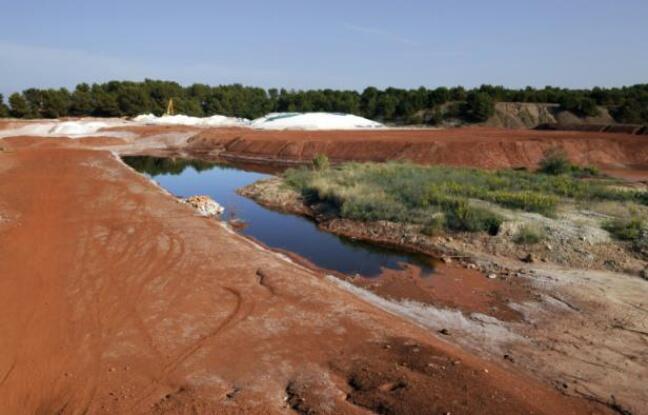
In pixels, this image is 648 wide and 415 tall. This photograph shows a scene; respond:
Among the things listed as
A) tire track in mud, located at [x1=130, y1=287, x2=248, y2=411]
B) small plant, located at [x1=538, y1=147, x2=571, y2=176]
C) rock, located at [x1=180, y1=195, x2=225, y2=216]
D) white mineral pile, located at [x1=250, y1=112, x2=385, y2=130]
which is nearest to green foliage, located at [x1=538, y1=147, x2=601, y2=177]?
small plant, located at [x1=538, y1=147, x2=571, y2=176]

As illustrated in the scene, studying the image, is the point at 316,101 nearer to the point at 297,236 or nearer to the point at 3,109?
the point at 3,109

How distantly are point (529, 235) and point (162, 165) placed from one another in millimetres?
28691

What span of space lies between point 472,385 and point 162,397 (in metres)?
3.76

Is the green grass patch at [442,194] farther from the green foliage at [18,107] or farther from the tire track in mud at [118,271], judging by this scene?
the green foliage at [18,107]

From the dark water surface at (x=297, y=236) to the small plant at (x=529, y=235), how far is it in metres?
2.50

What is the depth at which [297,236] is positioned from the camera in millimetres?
15727

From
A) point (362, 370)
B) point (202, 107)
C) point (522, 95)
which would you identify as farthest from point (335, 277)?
point (202, 107)

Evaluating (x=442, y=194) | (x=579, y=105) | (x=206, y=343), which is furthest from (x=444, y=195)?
(x=579, y=105)

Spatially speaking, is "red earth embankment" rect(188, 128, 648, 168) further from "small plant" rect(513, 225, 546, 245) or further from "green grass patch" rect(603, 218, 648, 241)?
"small plant" rect(513, 225, 546, 245)

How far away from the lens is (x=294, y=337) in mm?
7566

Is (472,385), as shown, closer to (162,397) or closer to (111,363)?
(162,397)

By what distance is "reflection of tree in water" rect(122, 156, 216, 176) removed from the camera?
3238cm

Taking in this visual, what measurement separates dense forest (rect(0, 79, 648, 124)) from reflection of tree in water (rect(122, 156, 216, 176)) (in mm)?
33971

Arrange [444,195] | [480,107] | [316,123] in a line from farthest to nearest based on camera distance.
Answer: [480,107] < [316,123] < [444,195]
